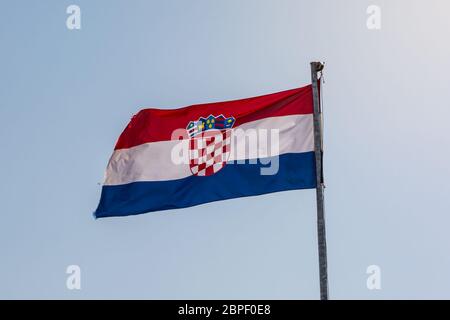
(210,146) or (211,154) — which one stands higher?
(210,146)

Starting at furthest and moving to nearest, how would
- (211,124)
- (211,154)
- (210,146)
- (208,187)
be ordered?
1. (211,124)
2. (210,146)
3. (211,154)
4. (208,187)

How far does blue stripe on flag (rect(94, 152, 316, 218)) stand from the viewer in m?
30.2

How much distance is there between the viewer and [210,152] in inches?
1245

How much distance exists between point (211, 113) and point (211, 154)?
1.21 m

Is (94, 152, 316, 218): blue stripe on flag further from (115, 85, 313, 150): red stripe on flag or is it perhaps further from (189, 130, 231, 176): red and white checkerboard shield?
(115, 85, 313, 150): red stripe on flag

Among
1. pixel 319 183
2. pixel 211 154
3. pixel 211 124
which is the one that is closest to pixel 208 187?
pixel 211 154

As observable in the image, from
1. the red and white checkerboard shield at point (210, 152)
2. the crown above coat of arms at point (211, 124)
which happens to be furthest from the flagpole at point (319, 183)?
the red and white checkerboard shield at point (210, 152)

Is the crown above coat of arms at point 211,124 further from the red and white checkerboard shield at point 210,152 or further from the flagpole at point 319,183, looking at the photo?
the flagpole at point 319,183

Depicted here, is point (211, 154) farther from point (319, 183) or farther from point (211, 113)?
point (319, 183)
